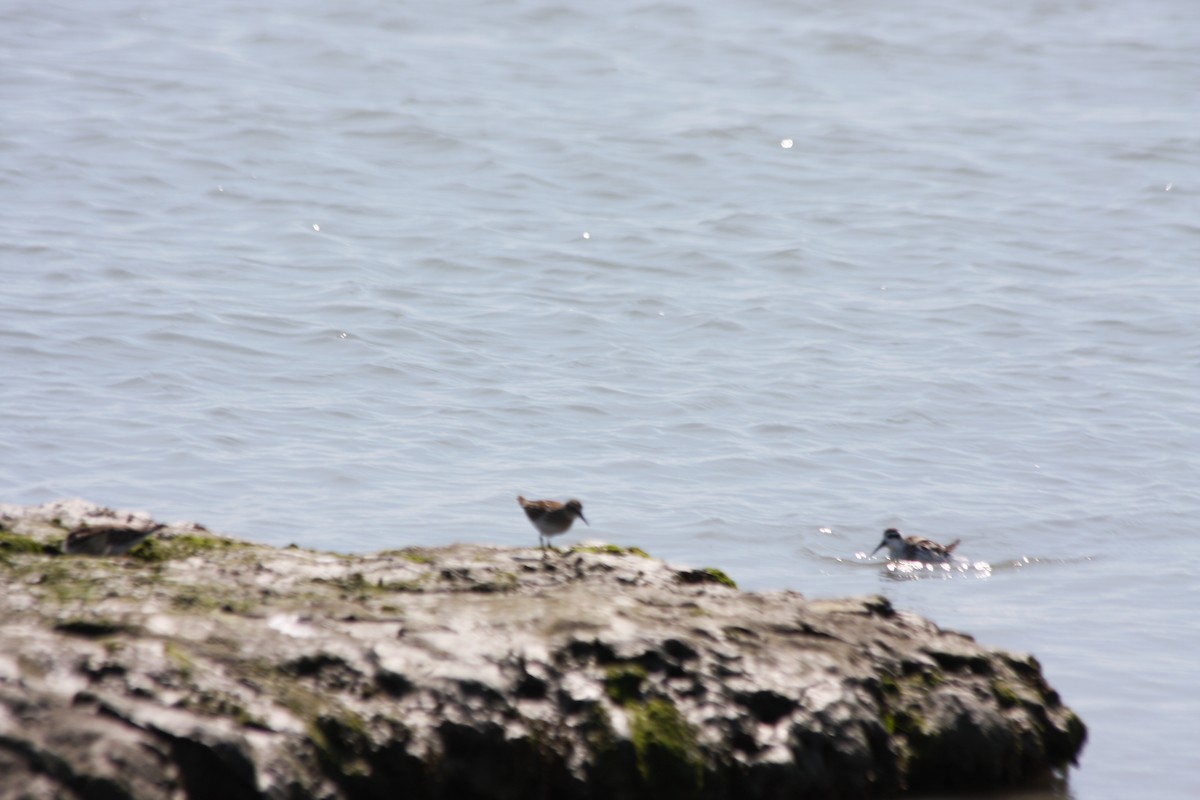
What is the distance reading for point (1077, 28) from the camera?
30.3m

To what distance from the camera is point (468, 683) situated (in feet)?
15.7

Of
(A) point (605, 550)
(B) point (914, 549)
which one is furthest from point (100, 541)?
(B) point (914, 549)

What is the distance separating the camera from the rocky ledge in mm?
4289

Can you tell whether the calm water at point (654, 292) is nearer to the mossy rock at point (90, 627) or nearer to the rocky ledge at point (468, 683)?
the rocky ledge at point (468, 683)

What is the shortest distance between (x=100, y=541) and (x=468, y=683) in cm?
176

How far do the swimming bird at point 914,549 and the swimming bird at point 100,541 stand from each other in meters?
5.46

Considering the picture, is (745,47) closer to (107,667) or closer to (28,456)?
(28,456)

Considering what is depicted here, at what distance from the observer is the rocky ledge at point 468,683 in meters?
4.29

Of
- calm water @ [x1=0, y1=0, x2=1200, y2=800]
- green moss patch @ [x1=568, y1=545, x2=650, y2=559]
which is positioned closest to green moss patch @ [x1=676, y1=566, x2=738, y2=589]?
green moss patch @ [x1=568, y1=545, x2=650, y2=559]

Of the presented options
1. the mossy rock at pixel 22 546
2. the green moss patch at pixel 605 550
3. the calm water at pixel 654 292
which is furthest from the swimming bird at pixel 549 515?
the mossy rock at pixel 22 546

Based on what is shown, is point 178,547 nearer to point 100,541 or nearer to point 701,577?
point 100,541

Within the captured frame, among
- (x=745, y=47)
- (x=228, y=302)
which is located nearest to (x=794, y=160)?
(x=745, y=47)

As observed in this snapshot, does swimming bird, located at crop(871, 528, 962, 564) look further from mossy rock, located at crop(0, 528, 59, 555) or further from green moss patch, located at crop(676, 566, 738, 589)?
mossy rock, located at crop(0, 528, 59, 555)

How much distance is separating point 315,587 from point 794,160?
1835 centimetres
